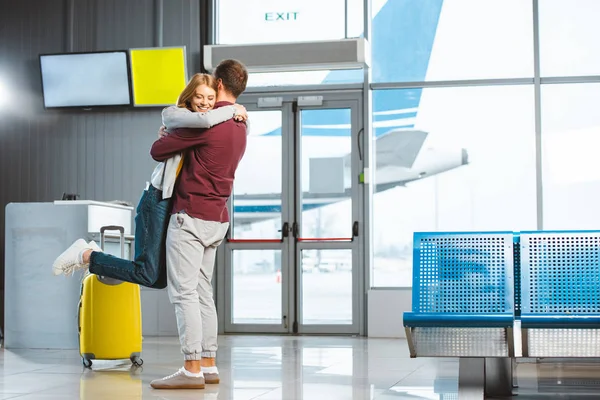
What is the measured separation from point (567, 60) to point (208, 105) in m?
4.99

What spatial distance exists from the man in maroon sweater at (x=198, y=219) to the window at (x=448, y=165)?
427 centimetres

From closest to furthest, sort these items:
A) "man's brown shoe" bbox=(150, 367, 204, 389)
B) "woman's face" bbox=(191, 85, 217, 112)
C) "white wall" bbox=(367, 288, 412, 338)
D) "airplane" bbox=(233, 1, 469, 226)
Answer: "man's brown shoe" bbox=(150, 367, 204, 389), "woman's face" bbox=(191, 85, 217, 112), "white wall" bbox=(367, 288, 412, 338), "airplane" bbox=(233, 1, 469, 226)

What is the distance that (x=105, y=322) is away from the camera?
5.02 m

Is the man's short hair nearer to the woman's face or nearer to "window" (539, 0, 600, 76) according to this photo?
the woman's face

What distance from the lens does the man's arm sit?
400 centimetres

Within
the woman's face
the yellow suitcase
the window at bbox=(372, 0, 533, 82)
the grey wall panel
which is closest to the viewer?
the woman's face

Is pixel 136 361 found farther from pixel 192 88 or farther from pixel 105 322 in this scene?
pixel 192 88

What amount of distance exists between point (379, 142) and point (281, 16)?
1.60 m

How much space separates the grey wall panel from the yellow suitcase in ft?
11.6

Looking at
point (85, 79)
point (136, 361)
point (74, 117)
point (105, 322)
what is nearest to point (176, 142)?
point (105, 322)

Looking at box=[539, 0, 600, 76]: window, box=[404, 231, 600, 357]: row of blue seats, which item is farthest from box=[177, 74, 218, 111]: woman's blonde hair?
box=[539, 0, 600, 76]: window

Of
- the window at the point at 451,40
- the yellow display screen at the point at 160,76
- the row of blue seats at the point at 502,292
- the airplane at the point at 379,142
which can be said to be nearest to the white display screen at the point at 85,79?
the yellow display screen at the point at 160,76

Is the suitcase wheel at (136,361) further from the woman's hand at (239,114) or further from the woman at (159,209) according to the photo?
the woman's hand at (239,114)

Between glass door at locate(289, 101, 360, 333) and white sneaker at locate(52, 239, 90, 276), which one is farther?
glass door at locate(289, 101, 360, 333)
